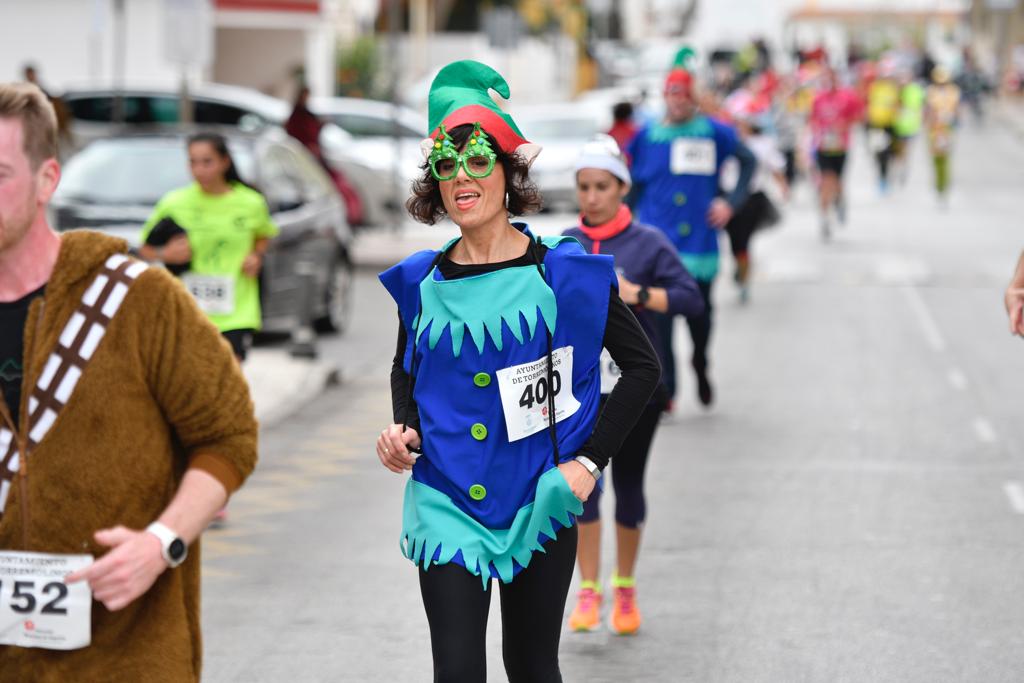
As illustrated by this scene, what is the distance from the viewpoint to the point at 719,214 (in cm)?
1089

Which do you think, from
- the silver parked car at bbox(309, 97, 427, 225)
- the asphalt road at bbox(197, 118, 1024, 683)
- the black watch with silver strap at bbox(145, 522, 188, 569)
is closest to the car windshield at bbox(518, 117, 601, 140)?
the silver parked car at bbox(309, 97, 427, 225)

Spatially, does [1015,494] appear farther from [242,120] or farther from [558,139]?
[558,139]

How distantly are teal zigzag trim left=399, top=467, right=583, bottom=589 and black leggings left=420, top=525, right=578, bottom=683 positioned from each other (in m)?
0.04

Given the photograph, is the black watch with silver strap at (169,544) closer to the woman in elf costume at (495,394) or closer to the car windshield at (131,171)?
the woman in elf costume at (495,394)

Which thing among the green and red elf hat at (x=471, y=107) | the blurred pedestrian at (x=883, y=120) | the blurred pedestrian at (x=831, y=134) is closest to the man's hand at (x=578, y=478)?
the green and red elf hat at (x=471, y=107)

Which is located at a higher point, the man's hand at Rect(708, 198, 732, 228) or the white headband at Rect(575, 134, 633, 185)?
the white headband at Rect(575, 134, 633, 185)

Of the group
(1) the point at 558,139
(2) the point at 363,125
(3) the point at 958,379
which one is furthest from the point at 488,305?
(1) the point at 558,139

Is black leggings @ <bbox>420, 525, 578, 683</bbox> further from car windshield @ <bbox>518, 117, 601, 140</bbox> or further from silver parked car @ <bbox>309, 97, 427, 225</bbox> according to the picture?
car windshield @ <bbox>518, 117, 601, 140</bbox>

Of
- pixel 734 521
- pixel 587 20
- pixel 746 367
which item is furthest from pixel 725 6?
pixel 734 521

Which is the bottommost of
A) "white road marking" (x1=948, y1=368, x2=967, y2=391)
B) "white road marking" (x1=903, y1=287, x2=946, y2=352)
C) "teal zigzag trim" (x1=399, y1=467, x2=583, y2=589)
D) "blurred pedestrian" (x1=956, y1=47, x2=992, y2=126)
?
"white road marking" (x1=948, y1=368, x2=967, y2=391)

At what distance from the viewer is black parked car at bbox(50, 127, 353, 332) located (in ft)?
44.8

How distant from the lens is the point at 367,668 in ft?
20.8

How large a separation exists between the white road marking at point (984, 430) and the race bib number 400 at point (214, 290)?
15.0 feet

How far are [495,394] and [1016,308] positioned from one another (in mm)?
2279
